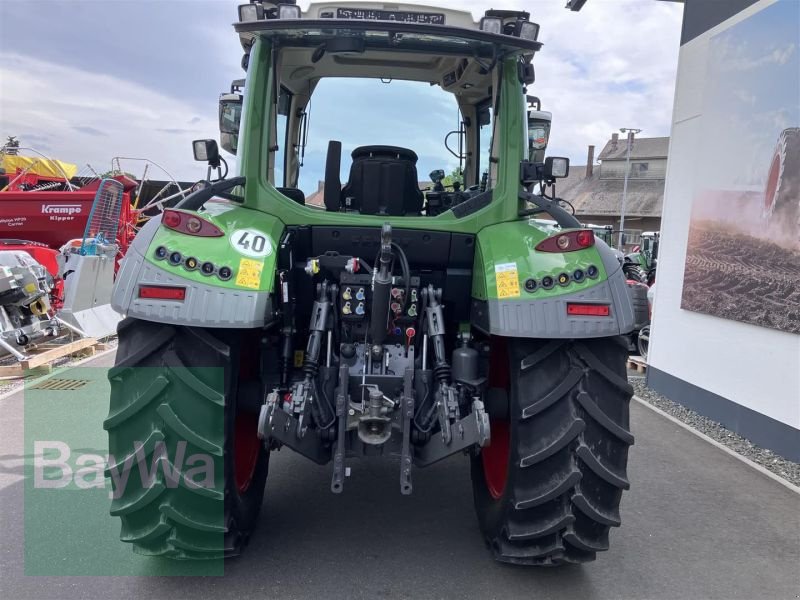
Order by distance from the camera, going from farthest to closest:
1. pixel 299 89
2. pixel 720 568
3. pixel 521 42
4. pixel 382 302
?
1. pixel 299 89
2. pixel 720 568
3. pixel 521 42
4. pixel 382 302

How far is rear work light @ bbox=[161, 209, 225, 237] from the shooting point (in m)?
2.66

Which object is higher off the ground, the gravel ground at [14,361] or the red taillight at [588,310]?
the red taillight at [588,310]

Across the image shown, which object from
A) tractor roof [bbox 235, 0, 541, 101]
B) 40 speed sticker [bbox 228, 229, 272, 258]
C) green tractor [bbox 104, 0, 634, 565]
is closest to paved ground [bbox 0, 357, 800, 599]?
green tractor [bbox 104, 0, 634, 565]

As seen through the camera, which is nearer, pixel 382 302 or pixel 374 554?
pixel 382 302

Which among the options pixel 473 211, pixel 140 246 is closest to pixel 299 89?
pixel 473 211

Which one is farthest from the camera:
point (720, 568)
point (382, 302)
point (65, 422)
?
point (65, 422)

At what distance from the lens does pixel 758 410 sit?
5.08 metres

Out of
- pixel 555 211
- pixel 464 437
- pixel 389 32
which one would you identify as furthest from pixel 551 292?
pixel 389 32

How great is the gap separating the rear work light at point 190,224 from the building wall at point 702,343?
4.45 meters

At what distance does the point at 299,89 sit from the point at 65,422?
3319mm

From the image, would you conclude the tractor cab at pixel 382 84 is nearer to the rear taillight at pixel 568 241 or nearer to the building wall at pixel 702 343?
the rear taillight at pixel 568 241

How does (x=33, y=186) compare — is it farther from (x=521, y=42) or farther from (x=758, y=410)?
(x=758, y=410)

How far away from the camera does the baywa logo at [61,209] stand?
30.9ft

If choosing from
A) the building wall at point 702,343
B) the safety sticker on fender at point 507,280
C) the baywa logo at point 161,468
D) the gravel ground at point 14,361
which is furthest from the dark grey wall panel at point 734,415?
the gravel ground at point 14,361
